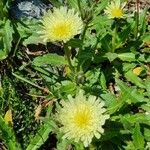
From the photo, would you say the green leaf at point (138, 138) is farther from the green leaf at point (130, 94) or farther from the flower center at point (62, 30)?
the flower center at point (62, 30)

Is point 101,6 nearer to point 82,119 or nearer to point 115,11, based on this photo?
point 115,11

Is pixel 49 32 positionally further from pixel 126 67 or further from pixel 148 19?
pixel 148 19

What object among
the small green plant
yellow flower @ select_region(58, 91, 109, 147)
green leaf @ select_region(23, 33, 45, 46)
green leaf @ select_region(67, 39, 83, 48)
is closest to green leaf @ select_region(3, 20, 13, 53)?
the small green plant

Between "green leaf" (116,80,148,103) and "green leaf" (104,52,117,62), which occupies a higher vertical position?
"green leaf" (104,52,117,62)

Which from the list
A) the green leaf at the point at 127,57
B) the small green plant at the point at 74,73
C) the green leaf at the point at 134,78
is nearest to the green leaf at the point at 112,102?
the small green plant at the point at 74,73

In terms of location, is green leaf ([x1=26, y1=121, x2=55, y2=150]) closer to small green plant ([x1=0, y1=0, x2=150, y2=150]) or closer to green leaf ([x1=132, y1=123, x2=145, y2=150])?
small green plant ([x1=0, y1=0, x2=150, y2=150])

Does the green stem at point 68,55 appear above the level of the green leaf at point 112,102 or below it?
above
